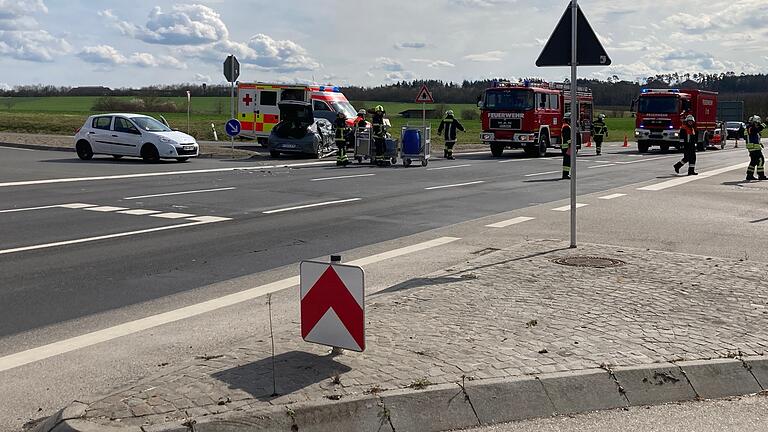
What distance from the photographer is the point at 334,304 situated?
5.49 metres

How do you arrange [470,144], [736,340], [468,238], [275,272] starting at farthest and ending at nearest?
A: [470,144]
[468,238]
[275,272]
[736,340]

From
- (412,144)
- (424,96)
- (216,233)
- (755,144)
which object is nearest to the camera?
(216,233)

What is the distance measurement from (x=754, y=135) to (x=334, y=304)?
Answer: 19.8 metres

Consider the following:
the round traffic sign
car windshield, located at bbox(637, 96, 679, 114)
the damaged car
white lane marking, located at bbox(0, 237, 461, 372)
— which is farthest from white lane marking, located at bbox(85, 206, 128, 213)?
car windshield, located at bbox(637, 96, 679, 114)

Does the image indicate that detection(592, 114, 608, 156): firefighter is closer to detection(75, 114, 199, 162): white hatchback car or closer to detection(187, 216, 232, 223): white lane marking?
detection(75, 114, 199, 162): white hatchback car

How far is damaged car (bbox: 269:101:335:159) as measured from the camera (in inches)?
1212

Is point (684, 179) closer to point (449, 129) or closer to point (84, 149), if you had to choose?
point (449, 129)

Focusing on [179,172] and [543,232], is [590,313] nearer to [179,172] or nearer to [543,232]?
[543,232]

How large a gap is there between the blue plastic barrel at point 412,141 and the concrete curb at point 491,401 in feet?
74.4

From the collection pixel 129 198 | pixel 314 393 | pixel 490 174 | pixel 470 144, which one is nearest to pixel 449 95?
pixel 470 144

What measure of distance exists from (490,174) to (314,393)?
68.9 feet

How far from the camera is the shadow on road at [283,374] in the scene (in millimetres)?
4957

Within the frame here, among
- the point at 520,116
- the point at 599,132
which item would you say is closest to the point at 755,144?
the point at 520,116

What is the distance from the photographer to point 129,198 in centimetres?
1706
